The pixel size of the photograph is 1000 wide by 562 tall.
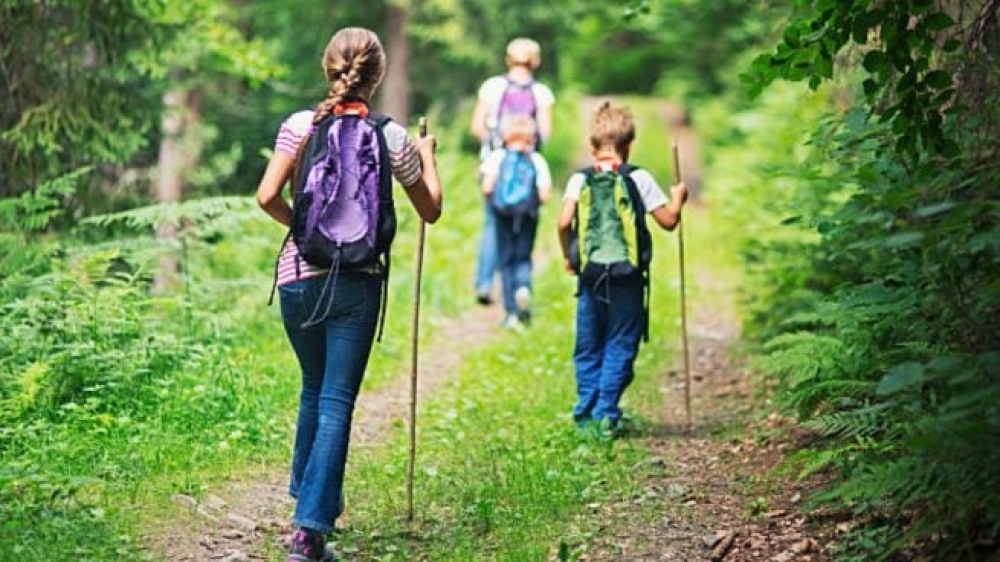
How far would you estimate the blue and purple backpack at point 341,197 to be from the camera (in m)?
5.69

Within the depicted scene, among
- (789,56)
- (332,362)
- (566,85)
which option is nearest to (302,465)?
(332,362)

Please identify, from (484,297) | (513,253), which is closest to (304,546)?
(513,253)

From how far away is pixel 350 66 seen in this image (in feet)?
19.1

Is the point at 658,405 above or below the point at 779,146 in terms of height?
below

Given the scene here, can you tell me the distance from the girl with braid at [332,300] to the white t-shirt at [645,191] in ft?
8.08

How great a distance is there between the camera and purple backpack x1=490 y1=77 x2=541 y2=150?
11.5 metres

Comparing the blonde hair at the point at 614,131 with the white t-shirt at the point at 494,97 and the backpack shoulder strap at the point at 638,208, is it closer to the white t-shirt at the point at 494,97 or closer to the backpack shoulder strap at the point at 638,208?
the backpack shoulder strap at the point at 638,208

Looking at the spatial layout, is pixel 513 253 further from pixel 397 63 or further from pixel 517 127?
pixel 397 63

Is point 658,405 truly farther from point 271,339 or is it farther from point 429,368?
point 271,339

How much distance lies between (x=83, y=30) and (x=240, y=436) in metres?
4.64

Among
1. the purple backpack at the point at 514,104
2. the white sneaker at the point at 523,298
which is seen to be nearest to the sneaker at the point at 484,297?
the white sneaker at the point at 523,298

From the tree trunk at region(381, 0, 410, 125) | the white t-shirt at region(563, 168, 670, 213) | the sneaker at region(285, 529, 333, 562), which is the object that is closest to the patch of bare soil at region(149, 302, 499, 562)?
the sneaker at region(285, 529, 333, 562)

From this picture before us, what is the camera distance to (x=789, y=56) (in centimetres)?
607

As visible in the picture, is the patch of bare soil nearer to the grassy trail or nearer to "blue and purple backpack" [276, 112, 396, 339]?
the grassy trail
